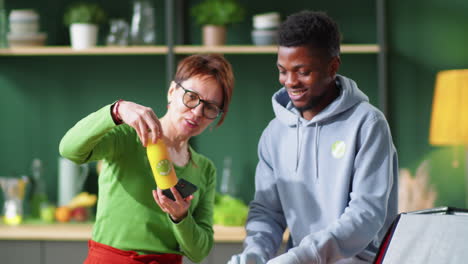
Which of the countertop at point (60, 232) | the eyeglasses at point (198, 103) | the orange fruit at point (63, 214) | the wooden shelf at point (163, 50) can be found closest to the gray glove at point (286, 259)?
the eyeglasses at point (198, 103)

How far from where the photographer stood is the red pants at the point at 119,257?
161cm

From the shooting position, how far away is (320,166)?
64.4 inches

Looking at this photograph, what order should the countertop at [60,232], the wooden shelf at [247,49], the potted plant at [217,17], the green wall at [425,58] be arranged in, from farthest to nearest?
the green wall at [425,58] → the potted plant at [217,17] → the wooden shelf at [247,49] → the countertop at [60,232]

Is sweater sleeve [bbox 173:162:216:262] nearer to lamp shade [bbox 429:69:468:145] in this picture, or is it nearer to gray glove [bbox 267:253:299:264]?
gray glove [bbox 267:253:299:264]

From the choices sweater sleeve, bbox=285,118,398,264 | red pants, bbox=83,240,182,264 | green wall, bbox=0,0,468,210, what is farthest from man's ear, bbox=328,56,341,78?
green wall, bbox=0,0,468,210

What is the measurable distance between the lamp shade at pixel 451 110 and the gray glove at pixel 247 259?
2.31 m

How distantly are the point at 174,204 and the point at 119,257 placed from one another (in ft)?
0.68

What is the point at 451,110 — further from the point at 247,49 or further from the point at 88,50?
the point at 88,50

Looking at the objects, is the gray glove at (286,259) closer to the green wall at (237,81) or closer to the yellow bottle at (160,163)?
the yellow bottle at (160,163)

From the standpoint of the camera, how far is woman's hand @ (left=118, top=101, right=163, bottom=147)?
4.68ft

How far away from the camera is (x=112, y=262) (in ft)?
5.32

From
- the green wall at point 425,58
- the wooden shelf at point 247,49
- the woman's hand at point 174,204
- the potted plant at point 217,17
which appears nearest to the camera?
the woman's hand at point 174,204

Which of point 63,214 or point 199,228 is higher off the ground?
point 199,228

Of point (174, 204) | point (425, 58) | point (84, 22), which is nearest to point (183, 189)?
point (174, 204)
